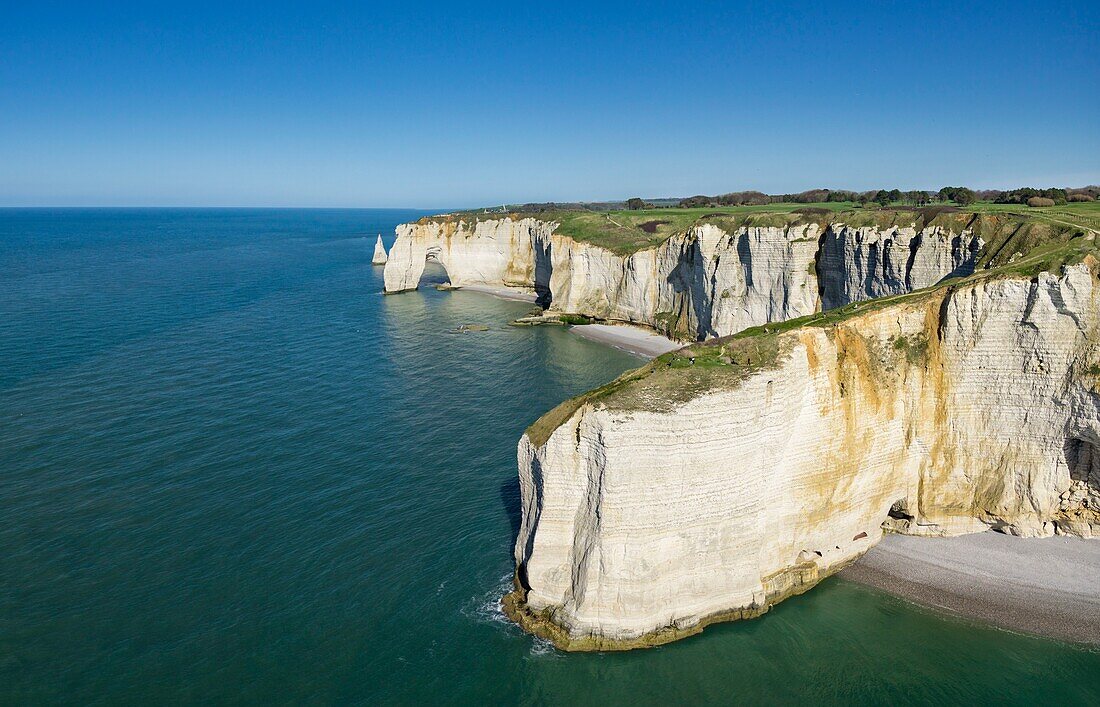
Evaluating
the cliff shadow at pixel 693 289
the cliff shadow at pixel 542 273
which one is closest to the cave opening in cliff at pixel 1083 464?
the cliff shadow at pixel 693 289

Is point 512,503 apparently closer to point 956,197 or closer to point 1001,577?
point 1001,577

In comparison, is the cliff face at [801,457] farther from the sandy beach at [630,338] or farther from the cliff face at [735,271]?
the sandy beach at [630,338]

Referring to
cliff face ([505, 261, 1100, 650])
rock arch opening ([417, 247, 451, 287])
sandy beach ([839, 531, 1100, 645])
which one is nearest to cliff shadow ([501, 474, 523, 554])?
cliff face ([505, 261, 1100, 650])

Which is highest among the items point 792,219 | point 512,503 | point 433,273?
point 792,219

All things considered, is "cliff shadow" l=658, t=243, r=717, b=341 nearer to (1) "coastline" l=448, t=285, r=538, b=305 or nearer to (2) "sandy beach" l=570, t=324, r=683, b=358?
(2) "sandy beach" l=570, t=324, r=683, b=358

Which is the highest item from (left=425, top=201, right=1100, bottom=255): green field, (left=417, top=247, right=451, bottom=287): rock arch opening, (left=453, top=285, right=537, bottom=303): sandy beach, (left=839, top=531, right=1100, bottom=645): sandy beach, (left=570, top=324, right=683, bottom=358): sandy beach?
(left=425, top=201, right=1100, bottom=255): green field

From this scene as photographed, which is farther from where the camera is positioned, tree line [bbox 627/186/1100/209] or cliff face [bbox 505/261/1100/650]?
tree line [bbox 627/186/1100/209]

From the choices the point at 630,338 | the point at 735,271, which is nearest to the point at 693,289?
the point at 735,271

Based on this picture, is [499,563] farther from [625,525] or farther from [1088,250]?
[1088,250]
